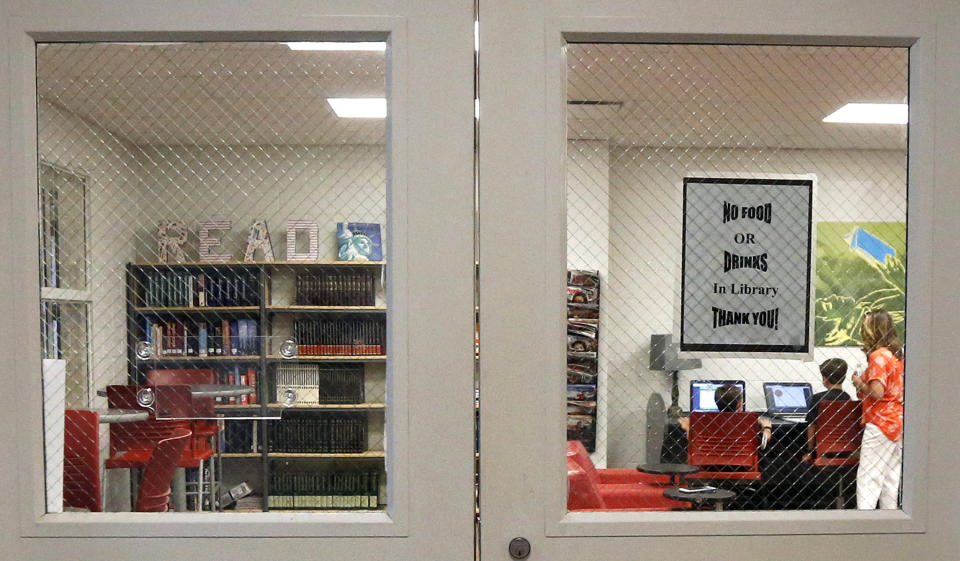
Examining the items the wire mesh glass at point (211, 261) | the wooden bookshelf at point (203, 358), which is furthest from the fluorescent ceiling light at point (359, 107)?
the wooden bookshelf at point (203, 358)

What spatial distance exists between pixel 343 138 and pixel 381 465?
485 millimetres

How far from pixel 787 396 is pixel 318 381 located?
27.0 inches

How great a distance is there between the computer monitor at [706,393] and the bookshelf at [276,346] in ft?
1.52

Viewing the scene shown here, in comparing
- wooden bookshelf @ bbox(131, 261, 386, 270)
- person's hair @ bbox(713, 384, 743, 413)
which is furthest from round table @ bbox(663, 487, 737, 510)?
wooden bookshelf @ bbox(131, 261, 386, 270)

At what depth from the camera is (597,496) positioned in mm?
1107

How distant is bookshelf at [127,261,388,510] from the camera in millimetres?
1062

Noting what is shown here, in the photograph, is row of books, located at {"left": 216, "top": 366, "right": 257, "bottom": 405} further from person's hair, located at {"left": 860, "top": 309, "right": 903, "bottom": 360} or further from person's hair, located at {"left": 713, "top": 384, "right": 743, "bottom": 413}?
person's hair, located at {"left": 860, "top": 309, "right": 903, "bottom": 360}

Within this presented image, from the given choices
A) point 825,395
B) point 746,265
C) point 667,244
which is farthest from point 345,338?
point 825,395

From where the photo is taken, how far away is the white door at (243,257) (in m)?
1.07

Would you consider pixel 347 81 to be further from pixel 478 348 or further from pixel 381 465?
pixel 381 465

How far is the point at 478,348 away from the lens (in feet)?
3.54

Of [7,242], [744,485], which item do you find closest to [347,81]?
[7,242]

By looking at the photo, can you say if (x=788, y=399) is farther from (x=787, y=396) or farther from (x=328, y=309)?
(x=328, y=309)

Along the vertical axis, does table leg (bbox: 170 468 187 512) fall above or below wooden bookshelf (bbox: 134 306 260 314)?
below
